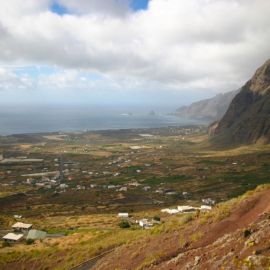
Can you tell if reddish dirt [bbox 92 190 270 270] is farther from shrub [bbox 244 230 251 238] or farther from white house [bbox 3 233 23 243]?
white house [bbox 3 233 23 243]

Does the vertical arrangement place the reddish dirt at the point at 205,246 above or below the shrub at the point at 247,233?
below

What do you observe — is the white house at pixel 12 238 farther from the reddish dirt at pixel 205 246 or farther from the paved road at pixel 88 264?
the reddish dirt at pixel 205 246

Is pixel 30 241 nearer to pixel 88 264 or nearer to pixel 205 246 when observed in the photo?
pixel 88 264

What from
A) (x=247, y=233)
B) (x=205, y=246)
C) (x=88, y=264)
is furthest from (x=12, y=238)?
(x=247, y=233)

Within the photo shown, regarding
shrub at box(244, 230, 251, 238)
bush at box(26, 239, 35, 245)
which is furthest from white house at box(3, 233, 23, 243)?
shrub at box(244, 230, 251, 238)

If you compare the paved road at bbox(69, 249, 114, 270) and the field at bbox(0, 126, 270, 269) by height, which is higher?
the paved road at bbox(69, 249, 114, 270)

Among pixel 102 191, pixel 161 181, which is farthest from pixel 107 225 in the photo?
pixel 161 181

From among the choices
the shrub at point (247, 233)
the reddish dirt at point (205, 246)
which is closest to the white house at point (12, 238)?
the reddish dirt at point (205, 246)

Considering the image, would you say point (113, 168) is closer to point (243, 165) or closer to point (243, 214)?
point (243, 165)
